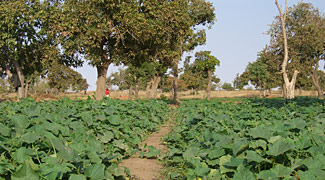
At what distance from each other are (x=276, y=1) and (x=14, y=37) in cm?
2254

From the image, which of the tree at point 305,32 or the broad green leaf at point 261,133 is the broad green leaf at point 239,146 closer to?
the broad green leaf at point 261,133

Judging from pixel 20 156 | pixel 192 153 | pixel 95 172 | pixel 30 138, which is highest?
pixel 30 138

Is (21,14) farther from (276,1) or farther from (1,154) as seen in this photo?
(1,154)

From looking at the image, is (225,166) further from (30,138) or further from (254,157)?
(30,138)

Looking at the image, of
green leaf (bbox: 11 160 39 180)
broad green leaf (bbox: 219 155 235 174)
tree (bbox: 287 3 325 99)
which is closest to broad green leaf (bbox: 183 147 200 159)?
broad green leaf (bbox: 219 155 235 174)

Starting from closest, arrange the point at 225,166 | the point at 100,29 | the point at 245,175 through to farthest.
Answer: the point at 245,175 < the point at 225,166 < the point at 100,29

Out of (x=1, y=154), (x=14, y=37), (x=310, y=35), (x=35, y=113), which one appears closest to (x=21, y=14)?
(x=14, y=37)

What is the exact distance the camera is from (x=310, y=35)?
3466 cm

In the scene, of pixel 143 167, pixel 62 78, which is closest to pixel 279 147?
pixel 143 167

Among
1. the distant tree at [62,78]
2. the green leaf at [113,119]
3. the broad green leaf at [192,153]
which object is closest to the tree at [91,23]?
the green leaf at [113,119]

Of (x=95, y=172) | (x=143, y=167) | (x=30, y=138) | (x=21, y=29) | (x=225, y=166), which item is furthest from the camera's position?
(x=21, y=29)

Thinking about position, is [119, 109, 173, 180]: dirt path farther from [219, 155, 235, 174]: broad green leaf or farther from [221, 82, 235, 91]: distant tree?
[221, 82, 235, 91]: distant tree

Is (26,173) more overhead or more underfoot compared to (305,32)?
more underfoot

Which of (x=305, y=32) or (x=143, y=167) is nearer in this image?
(x=143, y=167)
